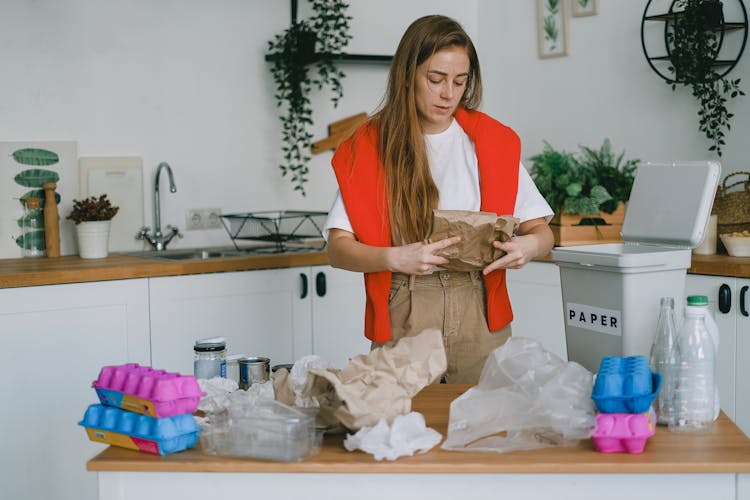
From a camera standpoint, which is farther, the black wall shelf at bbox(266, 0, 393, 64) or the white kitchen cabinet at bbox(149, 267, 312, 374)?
the black wall shelf at bbox(266, 0, 393, 64)

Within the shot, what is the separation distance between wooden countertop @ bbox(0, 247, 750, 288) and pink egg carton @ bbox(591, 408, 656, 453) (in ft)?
5.05

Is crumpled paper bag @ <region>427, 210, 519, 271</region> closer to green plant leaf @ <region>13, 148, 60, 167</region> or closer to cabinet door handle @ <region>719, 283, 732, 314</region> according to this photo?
cabinet door handle @ <region>719, 283, 732, 314</region>

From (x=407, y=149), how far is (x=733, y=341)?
1.36 metres

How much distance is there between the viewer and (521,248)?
200 centimetres

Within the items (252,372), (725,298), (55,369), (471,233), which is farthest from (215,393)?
(725,298)

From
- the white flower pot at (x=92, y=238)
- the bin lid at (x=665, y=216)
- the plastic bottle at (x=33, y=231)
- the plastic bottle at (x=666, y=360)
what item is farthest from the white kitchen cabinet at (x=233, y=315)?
the plastic bottle at (x=666, y=360)

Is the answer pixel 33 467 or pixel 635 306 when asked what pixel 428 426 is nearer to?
pixel 635 306

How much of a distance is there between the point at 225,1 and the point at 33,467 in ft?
6.86

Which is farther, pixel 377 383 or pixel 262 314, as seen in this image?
pixel 262 314

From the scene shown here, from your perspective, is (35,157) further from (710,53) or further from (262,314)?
(710,53)

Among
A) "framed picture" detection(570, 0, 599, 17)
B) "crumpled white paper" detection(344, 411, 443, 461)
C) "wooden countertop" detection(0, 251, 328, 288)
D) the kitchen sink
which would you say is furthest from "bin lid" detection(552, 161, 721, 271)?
"framed picture" detection(570, 0, 599, 17)

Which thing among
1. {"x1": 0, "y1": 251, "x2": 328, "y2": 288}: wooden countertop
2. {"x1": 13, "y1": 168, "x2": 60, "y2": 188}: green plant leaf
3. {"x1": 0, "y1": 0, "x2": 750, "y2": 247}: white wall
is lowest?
{"x1": 0, "y1": 251, "x2": 328, "y2": 288}: wooden countertop

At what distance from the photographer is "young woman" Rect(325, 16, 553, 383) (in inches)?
83.1

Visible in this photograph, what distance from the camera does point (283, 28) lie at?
3.95 meters
